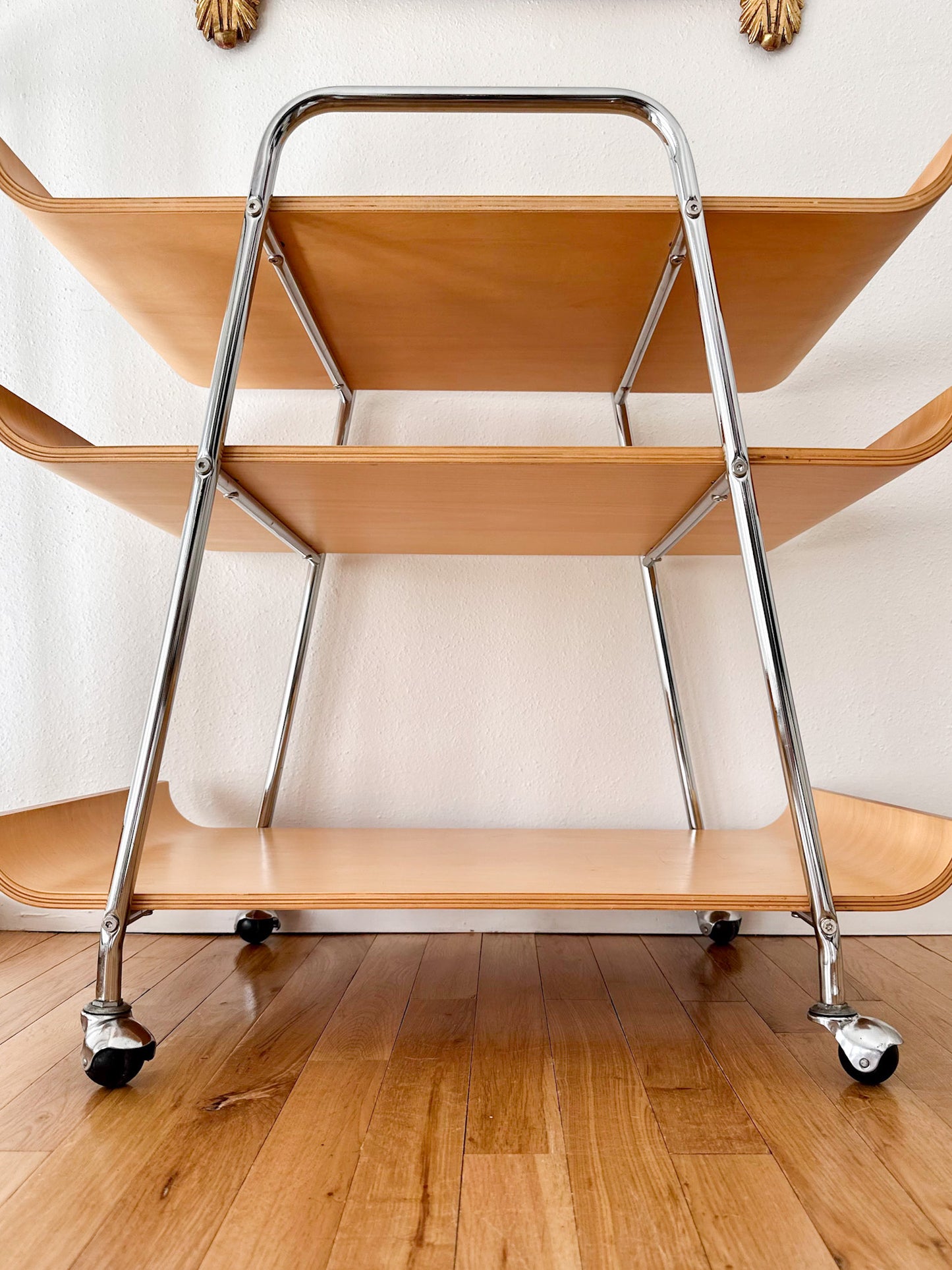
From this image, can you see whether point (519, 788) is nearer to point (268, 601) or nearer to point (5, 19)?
point (268, 601)

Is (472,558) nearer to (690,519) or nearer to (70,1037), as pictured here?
(690,519)

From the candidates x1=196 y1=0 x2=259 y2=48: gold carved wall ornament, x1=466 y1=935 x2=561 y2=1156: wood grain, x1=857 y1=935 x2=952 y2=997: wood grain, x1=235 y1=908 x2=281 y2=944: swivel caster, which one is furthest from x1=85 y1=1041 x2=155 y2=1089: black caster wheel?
x1=196 y1=0 x2=259 y2=48: gold carved wall ornament

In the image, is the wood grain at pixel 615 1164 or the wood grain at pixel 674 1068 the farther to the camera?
the wood grain at pixel 674 1068

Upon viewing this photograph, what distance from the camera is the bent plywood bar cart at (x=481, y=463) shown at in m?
0.72

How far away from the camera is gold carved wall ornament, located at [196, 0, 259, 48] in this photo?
48.4 inches

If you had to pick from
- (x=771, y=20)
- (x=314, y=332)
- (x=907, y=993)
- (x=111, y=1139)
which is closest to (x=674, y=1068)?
(x=907, y=993)

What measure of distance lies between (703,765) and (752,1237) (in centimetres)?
74

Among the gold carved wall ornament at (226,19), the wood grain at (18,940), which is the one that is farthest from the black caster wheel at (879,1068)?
the gold carved wall ornament at (226,19)

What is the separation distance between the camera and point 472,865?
84 cm

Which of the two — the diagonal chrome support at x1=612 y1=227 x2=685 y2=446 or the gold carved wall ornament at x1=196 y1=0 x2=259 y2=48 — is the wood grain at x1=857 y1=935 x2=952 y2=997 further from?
the gold carved wall ornament at x1=196 y1=0 x2=259 y2=48

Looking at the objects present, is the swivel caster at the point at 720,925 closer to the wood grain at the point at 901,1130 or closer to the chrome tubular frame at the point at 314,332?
the wood grain at the point at 901,1130

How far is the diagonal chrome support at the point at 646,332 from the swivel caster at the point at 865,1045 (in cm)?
69

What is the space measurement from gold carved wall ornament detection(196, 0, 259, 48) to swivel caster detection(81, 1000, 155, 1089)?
130 centimetres

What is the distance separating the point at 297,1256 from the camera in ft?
1.62
